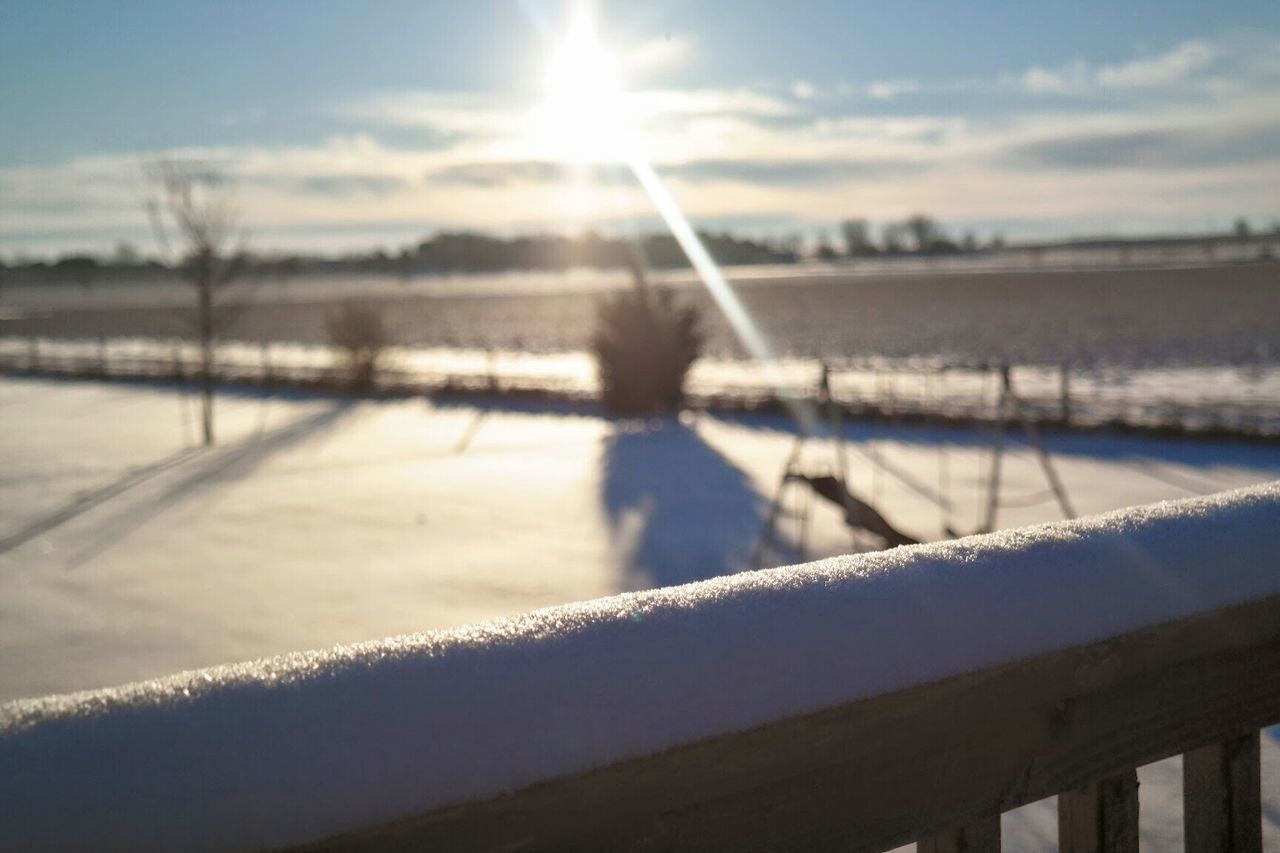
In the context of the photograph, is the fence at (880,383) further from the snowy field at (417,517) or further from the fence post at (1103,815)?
the fence post at (1103,815)

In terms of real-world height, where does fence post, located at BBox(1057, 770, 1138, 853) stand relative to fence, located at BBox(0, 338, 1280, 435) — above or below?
above

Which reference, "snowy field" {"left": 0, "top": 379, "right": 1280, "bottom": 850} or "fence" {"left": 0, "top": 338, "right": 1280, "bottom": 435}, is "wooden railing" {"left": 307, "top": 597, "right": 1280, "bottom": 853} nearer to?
"snowy field" {"left": 0, "top": 379, "right": 1280, "bottom": 850}

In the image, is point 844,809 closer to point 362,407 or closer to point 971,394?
point 971,394

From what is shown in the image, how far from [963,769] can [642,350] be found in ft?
60.5

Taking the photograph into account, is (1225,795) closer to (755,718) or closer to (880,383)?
(755,718)

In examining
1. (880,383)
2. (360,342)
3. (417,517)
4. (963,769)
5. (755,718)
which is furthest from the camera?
(360,342)

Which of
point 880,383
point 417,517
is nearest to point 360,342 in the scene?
point 880,383

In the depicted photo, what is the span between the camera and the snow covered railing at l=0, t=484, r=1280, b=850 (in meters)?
0.99

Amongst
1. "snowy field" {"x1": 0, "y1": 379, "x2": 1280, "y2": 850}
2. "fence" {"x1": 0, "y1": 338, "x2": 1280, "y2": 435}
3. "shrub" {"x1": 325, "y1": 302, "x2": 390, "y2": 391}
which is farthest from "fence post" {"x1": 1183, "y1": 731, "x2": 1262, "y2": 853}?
"shrub" {"x1": 325, "y1": 302, "x2": 390, "y2": 391}

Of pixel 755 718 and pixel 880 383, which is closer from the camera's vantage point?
pixel 755 718

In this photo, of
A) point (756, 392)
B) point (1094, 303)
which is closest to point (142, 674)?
point (756, 392)

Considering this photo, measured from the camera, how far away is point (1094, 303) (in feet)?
172

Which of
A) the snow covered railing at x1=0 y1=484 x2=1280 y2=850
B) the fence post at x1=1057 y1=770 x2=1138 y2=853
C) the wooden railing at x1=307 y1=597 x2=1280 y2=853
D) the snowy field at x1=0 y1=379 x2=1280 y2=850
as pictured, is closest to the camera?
the snow covered railing at x1=0 y1=484 x2=1280 y2=850

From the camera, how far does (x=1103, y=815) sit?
1539 millimetres
